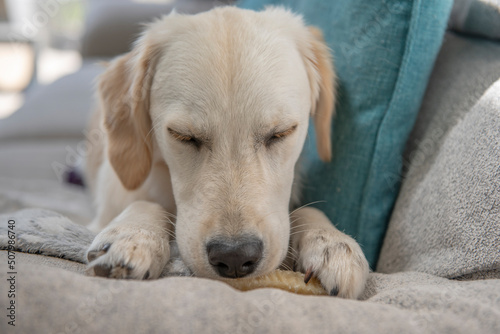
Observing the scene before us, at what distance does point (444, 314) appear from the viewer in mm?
860

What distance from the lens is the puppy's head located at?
1192mm

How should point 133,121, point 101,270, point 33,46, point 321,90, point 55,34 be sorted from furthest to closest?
point 55,34, point 33,46, point 321,90, point 133,121, point 101,270

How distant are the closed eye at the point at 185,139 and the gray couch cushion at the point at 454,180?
→ 750 mm

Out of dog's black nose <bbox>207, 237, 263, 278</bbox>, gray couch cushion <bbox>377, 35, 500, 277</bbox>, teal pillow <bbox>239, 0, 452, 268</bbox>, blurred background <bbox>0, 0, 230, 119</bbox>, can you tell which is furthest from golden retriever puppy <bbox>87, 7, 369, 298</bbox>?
blurred background <bbox>0, 0, 230, 119</bbox>

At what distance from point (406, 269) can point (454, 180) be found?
12.8 inches

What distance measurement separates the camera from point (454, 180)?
1.26 meters

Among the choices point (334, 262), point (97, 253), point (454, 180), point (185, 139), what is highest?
point (454, 180)

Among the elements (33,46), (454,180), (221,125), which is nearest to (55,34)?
(33,46)

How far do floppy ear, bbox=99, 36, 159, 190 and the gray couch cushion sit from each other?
955 mm

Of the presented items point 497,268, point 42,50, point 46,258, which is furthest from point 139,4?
point 497,268

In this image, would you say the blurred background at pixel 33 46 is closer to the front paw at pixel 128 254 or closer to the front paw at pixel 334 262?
the front paw at pixel 128 254

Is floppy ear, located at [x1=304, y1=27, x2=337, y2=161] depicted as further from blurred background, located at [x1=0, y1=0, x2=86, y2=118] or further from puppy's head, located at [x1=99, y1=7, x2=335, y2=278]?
blurred background, located at [x1=0, y1=0, x2=86, y2=118]

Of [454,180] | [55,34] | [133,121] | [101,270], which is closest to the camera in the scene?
[101,270]

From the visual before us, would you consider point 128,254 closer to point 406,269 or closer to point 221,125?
point 221,125
